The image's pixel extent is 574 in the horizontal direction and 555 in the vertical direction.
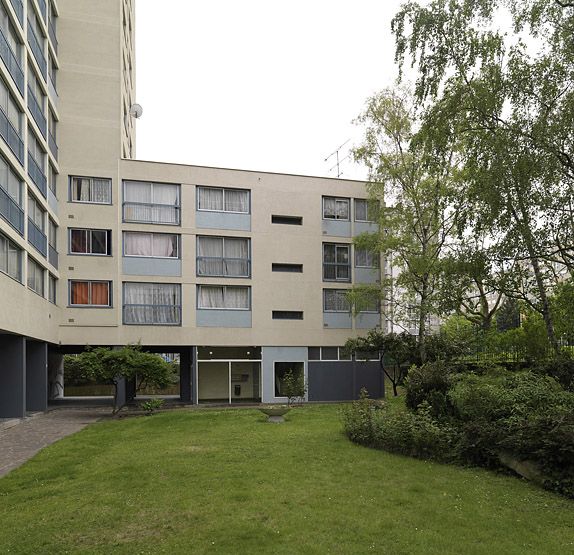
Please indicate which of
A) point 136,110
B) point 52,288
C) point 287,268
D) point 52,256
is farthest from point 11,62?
point 136,110

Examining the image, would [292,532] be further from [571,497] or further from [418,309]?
[418,309]

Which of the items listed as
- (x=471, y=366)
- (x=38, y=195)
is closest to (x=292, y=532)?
(x=471, y=366)

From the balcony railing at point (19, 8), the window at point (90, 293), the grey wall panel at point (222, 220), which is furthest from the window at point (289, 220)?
the balcony railing at point (19, 8)

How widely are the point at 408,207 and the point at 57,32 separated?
20055mm

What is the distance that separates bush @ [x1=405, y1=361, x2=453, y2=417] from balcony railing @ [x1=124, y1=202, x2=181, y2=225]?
18.2 m

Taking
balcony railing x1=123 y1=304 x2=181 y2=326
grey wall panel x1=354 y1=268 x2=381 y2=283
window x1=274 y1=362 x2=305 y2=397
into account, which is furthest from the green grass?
grey wall panel x1=354 y1=268 x2=381 y2=283

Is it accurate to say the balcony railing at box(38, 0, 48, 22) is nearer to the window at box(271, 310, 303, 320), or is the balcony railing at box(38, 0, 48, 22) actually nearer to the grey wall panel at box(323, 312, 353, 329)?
the window at box(271, 310, 303, 320)

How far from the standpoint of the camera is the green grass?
25.8 feet

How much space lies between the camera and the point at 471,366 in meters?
22.4

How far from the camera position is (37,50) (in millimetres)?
26406

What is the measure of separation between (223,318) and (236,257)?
338 cm

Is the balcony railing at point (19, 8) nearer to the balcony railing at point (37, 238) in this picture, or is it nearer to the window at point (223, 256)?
the balcony railing at point (37, 238)

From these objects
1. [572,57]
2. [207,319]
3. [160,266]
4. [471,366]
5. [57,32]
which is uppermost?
[57,32]

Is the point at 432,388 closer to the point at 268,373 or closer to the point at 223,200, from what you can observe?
the point at 268,373
